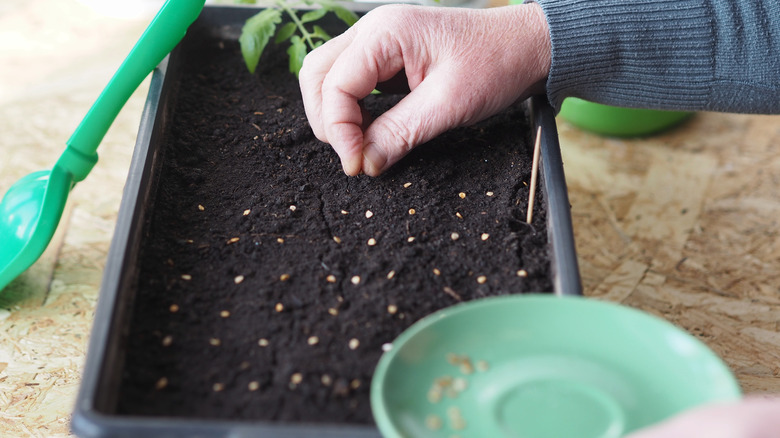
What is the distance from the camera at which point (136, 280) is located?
0.92 meters

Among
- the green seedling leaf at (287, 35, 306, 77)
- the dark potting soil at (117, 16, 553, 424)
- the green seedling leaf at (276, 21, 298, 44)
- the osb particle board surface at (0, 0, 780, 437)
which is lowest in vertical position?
the osb particle board surface at (0, 0, 780, 437)

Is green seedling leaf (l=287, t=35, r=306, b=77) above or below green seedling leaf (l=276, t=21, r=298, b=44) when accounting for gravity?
below

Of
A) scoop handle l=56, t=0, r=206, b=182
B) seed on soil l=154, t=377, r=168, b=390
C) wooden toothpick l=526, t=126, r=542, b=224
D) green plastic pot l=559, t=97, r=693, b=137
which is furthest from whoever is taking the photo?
green plastic pot l=559, t=97, r=693, b=137

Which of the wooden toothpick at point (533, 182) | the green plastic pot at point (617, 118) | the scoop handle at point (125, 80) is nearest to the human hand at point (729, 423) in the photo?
the wooden toothpick at point (533, 182)

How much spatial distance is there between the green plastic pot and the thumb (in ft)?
2.31

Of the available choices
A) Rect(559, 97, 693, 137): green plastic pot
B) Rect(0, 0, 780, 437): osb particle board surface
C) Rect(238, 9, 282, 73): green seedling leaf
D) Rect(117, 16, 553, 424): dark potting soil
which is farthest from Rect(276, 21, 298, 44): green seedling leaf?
Rect(559, 97, 693, 137): green plastic pot

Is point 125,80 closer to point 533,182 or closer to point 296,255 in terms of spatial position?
point 296,255

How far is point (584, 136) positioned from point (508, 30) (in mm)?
739

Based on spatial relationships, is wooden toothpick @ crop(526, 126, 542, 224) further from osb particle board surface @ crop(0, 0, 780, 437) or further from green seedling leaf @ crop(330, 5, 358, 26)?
green seedling leaf @ crop(330, 5, 358, 26)

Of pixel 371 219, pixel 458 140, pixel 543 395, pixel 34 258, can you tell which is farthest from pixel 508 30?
pixel 34 258

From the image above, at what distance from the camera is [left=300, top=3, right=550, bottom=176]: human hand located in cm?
107

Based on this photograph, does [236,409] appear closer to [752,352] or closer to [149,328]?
[149,328]

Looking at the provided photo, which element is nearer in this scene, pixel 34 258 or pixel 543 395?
pixel 543 395

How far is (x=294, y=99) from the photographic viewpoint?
134 cm
